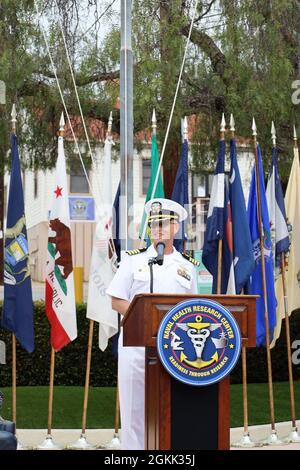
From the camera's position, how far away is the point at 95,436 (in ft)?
25.4

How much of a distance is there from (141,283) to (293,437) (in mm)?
3144

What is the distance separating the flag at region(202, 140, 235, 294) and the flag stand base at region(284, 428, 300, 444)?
132 cm

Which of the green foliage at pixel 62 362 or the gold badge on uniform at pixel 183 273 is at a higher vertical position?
the gold badge on uniform at pixel 183 273

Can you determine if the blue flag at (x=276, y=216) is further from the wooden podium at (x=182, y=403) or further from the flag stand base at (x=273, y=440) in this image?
the wooden podium at (x=182, y=403)

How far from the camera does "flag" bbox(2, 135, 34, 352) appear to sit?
727 cm

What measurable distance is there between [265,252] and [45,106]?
3.68 meters

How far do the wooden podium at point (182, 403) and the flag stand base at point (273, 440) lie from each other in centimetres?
340

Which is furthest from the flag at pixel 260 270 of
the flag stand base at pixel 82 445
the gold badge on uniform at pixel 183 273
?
the gold badge on uniform at pixel 183 273

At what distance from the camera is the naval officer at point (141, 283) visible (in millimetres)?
4953

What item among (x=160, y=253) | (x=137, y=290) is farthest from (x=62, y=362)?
(x=160, y=253)

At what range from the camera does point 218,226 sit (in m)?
7.65

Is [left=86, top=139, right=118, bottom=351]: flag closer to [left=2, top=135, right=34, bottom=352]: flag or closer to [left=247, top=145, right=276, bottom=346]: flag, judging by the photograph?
[left=2, top=135, right=34, bottom=352]: flag

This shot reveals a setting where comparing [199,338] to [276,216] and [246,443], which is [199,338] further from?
[276,216]
